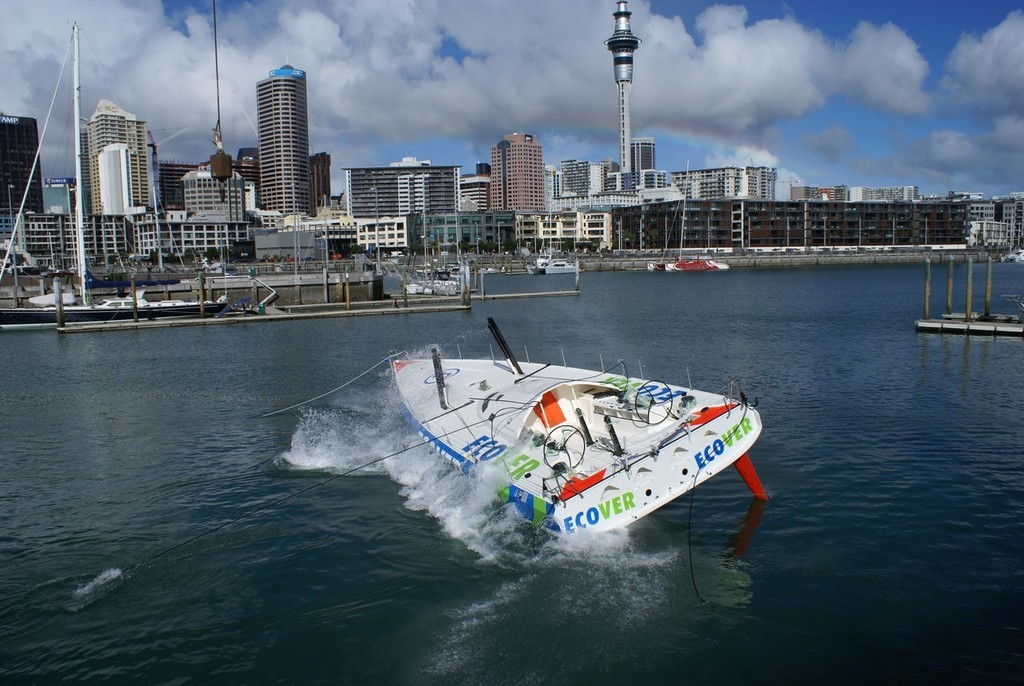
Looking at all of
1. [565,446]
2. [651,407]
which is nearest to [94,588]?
[565,446]

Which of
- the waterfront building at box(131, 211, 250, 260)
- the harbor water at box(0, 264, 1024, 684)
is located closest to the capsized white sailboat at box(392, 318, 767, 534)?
the harbor water at box(0, 264, 1024, 684)

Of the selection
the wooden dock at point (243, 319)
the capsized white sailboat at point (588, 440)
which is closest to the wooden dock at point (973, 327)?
the capsized white sailboat at point (588, 440)

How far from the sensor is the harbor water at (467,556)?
11086mm

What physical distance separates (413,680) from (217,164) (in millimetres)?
20632

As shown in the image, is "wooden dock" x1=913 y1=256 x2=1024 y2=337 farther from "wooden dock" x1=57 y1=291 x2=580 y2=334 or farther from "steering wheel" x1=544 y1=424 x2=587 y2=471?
"wooden dock" x1=57 y1=291 x2=580 y2=334

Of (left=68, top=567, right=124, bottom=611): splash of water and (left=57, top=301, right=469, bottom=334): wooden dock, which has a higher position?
(left=57, top=301, right=469, bottom=334): wooden dock

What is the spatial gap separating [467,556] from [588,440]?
A: 3781 mm

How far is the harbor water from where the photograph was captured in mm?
11086

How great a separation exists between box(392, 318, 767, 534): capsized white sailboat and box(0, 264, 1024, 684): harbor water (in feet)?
2.28

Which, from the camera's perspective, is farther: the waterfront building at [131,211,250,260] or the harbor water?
the waterfront building at [131,211,250,260]

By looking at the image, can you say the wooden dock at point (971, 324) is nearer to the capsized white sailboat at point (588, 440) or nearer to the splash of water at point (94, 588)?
the capsized white sailboat at point (588, 440)

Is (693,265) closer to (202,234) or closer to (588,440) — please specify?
(202,234)

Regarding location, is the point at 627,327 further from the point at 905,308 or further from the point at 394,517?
the point at 394,517

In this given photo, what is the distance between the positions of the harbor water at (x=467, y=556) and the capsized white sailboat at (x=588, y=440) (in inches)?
27.4
